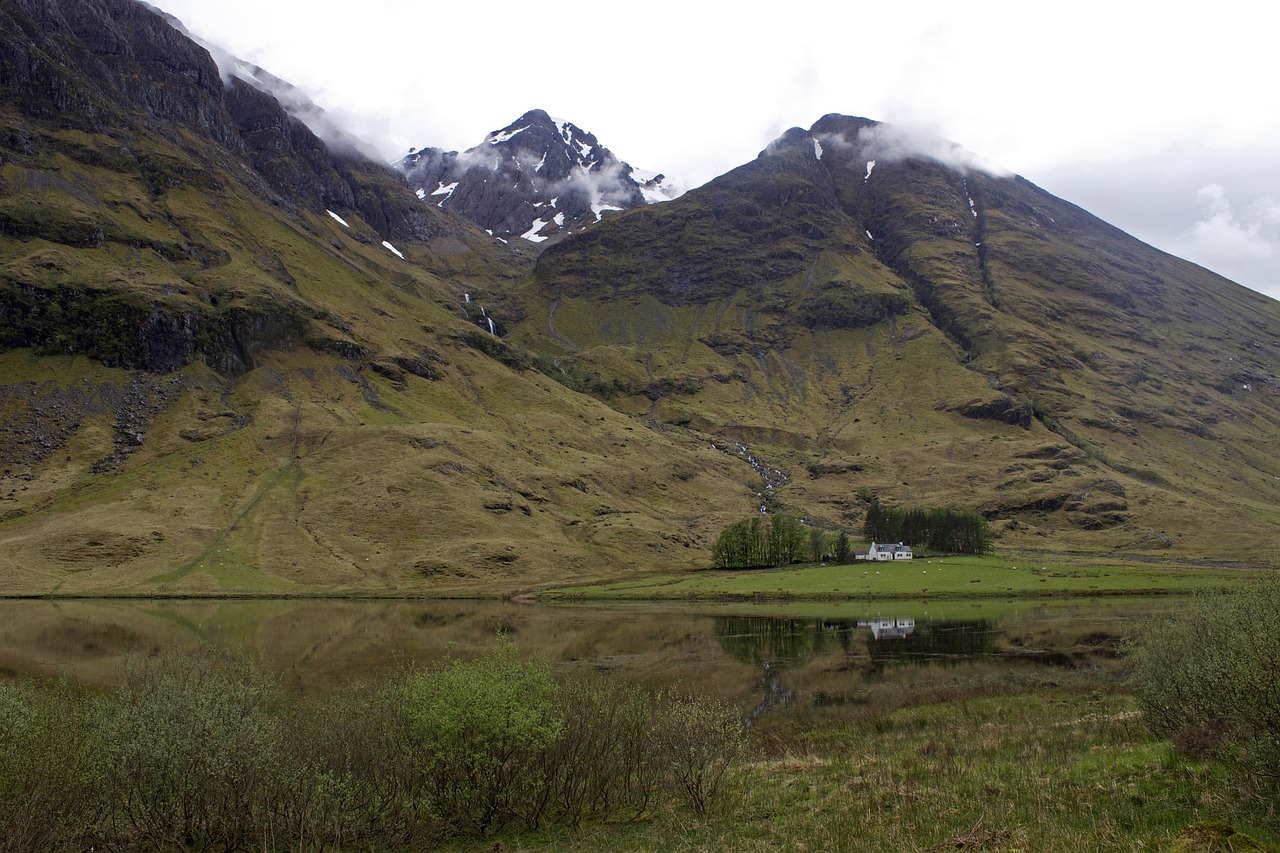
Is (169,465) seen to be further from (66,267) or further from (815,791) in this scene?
(815,791)

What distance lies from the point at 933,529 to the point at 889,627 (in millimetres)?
92270

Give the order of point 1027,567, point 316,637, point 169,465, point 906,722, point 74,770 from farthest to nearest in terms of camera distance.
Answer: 1. point 169,465
2. point 1027,567
3. point 316,637
4. point 906,722
5. point 74,770

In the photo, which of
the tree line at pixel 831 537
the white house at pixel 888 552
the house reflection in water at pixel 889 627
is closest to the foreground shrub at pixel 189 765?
the house reflection in water at pixel 889 627

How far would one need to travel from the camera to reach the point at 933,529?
540ft

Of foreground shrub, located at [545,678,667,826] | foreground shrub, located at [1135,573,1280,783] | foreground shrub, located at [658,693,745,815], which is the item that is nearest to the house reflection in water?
foreground shrub, located at [1135,573,1280,783]

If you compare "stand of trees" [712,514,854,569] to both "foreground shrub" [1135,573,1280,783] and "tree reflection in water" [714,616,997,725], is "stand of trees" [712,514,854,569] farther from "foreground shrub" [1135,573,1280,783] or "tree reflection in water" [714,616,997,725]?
"foreground shrub" [1135,573,1280,783]

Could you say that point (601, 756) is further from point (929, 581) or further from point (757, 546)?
point (757, 546)

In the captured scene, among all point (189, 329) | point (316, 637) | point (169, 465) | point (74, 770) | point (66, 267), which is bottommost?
point (316, 637)

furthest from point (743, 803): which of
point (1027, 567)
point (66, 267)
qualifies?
point (66, 267)

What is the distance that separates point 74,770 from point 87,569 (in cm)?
13057

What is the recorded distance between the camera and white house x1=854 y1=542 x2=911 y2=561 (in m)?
152

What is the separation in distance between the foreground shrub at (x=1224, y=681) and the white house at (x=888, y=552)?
4907 inches

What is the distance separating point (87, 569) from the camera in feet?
404

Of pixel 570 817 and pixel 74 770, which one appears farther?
pixel 570 817
